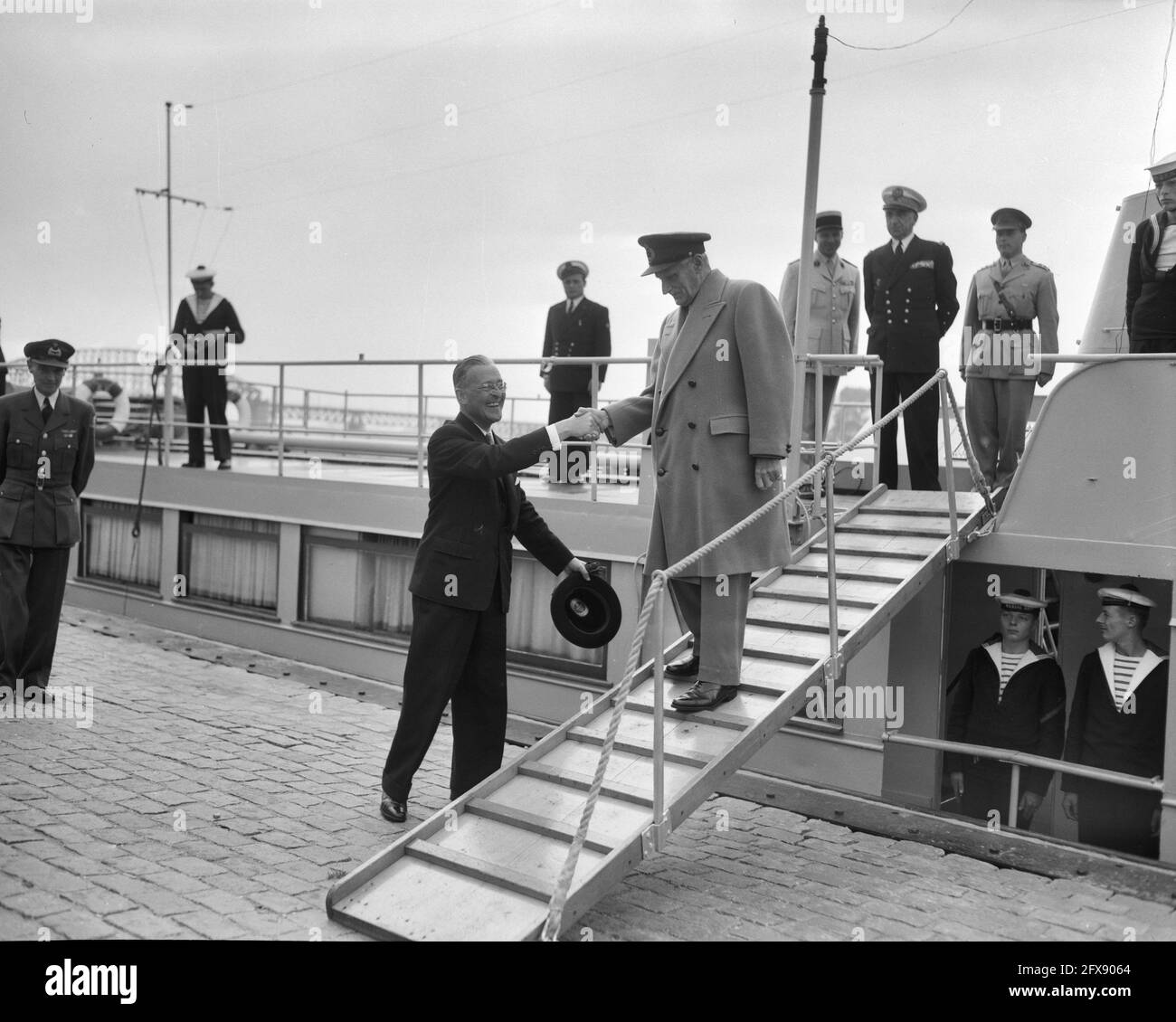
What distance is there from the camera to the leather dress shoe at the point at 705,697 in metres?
5.56

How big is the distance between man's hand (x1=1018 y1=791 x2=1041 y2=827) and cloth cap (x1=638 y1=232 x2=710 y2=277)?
13.3 feet

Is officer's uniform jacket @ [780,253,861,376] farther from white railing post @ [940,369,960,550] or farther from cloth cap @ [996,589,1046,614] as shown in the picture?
cloth cap @ [996,589,1046,614]

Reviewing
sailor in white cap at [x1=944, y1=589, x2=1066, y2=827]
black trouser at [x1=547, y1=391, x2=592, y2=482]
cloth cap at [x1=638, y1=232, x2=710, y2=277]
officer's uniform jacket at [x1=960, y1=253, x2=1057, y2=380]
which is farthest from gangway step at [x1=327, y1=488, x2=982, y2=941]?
black trouser at [x1=547, y1=391, x2=592, y2=482]

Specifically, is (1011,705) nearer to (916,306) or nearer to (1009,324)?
(1009,324)

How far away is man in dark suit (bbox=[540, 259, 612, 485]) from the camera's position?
33.6 ft

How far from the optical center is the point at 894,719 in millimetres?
7227

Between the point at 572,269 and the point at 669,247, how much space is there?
4987 millimetres

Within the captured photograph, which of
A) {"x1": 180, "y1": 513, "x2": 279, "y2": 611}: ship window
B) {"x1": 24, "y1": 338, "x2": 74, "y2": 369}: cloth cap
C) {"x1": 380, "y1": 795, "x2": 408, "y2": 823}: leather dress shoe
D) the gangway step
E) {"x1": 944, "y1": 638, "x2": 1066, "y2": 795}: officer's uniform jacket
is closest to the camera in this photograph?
the gangway step

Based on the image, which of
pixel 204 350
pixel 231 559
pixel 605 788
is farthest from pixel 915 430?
pixel 204 350

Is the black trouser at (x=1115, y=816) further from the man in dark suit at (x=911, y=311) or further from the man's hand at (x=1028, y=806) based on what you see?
the man in dark suit at (x=911, y=311)

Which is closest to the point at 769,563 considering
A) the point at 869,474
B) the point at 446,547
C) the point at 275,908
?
the point at 446,547

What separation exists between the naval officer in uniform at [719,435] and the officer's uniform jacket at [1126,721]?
2223 mm

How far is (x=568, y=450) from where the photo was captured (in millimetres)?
10078
